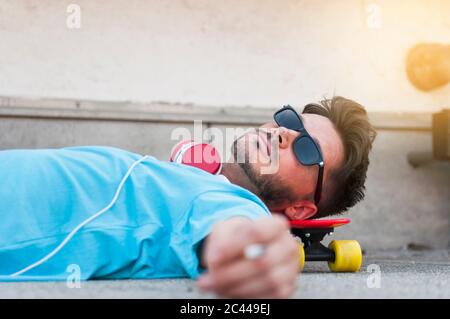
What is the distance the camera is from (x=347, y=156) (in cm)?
236

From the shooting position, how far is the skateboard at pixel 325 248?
2217 millimetres

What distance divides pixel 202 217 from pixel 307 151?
773 millimetres

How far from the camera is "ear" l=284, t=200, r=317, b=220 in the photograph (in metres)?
2.28

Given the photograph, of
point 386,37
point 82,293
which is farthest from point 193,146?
point 386,37

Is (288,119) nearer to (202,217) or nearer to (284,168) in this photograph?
(284,168)

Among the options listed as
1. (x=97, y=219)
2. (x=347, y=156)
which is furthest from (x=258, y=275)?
(x=347, y=156)

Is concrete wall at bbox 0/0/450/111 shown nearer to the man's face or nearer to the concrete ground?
the man's face

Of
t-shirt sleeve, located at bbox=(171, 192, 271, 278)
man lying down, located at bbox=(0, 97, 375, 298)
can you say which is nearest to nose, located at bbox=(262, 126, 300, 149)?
man lying down, located at bbox=(0, 97, 375, 298)

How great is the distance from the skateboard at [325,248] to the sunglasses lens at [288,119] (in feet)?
0.99

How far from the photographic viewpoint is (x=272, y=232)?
1.05m

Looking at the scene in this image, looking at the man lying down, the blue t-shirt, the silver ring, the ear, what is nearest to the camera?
the silver ring
